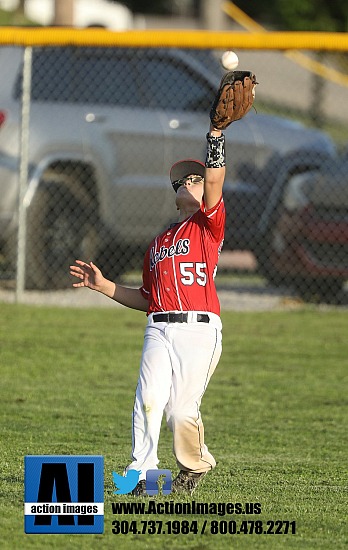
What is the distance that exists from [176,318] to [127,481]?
0.69 metres

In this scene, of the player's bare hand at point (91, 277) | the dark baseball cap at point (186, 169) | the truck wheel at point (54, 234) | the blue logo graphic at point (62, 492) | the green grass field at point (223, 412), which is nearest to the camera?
the blue logo graphic at point (62, 492)

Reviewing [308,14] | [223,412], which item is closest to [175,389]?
[223,412]

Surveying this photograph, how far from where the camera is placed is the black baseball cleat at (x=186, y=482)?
5.34 metres

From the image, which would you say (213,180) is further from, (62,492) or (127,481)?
(62,492)

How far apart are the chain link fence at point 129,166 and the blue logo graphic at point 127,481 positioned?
20.4 feet


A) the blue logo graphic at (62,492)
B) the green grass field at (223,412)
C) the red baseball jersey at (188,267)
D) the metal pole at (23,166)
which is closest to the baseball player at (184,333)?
the red baseball jersey at (188,267)

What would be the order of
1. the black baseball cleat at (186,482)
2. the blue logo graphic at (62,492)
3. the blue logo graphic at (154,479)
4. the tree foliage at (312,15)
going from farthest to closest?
1. the tree foliage at (312,15)
2. the black baseball cleat at (186,482)
3. the blue logo graphic at (154,479)
4. the blue logo graphic at (62,492)

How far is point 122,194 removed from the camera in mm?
11484

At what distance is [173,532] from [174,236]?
1.28 metres

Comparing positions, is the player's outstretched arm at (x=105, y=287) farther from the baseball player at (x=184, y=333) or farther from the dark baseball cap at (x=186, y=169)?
the dark baseball cap at (x=186, y=169)

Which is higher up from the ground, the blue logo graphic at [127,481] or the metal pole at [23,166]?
the metal pole at [23,166]

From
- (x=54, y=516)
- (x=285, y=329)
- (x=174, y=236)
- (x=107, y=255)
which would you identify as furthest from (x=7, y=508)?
(x=107, y=255)

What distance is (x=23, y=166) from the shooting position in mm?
11109

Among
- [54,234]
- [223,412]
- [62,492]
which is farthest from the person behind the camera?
Result: [54,234]
